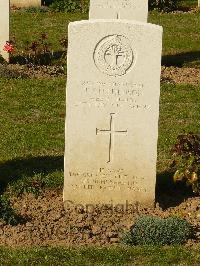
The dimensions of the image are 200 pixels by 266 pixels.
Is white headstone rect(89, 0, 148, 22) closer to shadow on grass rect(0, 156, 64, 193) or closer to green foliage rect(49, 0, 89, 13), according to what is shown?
shadow on grass rect(0, 156, 64, 193)

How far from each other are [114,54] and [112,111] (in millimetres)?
609

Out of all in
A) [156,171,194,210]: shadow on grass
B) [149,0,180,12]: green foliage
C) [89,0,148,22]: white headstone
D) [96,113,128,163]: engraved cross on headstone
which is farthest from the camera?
[149,0,180,12]: green foliage

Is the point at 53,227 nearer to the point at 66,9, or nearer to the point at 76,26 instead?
the point at 76,26

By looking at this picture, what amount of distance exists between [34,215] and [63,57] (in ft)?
24.9

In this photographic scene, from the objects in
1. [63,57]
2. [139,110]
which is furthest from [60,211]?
[63,57]

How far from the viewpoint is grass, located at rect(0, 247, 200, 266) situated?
6887 mm

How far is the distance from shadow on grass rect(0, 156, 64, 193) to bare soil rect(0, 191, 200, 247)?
0.51 meters

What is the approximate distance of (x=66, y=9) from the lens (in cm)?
2164

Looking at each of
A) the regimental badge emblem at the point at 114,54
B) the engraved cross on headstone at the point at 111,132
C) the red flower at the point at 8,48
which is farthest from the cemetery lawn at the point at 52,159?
the regimental badge emblem at the point at 114,54

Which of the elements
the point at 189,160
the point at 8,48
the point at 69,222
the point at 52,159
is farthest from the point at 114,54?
the point at 8,48

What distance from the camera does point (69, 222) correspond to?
8086mm

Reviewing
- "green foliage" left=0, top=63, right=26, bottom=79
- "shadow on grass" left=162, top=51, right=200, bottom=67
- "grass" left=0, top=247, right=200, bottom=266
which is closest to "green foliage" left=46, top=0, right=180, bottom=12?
"shadow on grass" left=162, top=51, right=200, bottom=67

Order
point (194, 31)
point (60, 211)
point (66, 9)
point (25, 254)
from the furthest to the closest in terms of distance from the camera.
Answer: point (66, 9) < point (194, 31) < point (60, 211) < point (25, 254)

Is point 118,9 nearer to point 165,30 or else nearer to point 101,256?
point 165,30
